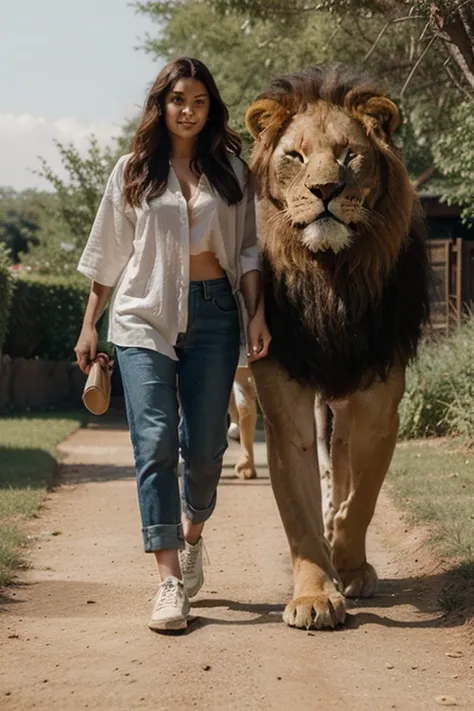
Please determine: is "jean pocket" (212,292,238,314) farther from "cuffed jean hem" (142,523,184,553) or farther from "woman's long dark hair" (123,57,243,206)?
"cuffed jean hem" (142,523,184,553)

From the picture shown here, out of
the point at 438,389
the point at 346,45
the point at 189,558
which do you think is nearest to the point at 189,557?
the point at 189,558

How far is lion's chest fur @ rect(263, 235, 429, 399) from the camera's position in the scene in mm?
5125

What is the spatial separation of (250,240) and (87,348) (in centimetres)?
79

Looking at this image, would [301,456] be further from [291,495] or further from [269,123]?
[269,123]

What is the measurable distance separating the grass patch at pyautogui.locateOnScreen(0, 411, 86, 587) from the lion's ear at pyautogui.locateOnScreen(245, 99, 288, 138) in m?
2.38

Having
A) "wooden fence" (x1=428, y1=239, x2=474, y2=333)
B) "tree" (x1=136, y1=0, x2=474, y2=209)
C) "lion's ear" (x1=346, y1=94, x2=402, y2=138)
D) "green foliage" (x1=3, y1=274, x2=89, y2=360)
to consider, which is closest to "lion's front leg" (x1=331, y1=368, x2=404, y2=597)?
"lion's ear" (x1=346, y1=94, x2=402, y2=138)

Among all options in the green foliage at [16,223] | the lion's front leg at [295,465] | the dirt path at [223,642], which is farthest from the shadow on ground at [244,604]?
the green foliage at [16,223]

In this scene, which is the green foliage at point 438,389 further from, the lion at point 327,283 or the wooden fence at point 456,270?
the lion at point 327,283

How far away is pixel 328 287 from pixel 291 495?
0.85 metres

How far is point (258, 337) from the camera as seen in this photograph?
4.98 meters

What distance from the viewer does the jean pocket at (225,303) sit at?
5023mm

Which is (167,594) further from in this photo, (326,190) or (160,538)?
(326,190)

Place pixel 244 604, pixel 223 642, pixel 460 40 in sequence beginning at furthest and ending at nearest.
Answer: pixel 460 40 → pixel 244 604 → pixel 223 642

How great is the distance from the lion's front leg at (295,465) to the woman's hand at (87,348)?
655 mm
